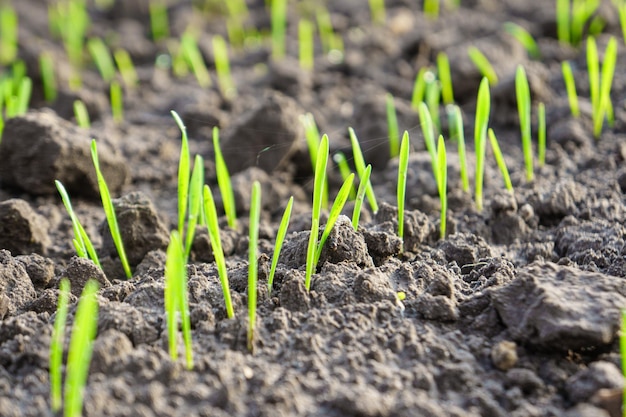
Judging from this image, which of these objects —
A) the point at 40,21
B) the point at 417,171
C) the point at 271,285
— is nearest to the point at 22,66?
the point at 40,21

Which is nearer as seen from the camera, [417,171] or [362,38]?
[417,171]

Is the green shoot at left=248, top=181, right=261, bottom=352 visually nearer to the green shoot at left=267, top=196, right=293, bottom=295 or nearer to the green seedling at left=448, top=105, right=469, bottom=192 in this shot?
the green shoot at left=267, top=196, right=293, bottom=295

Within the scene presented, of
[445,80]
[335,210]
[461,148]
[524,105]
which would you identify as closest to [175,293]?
[335,210]

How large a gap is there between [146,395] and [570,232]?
111cm

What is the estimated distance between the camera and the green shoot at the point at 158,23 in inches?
153

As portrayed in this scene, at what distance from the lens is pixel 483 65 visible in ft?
9.05

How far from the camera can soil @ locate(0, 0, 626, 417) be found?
1.24 metres

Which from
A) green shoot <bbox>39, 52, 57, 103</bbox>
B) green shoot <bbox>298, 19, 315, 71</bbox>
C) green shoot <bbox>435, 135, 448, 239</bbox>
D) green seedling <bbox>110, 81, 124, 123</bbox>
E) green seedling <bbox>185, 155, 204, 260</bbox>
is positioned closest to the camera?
green seedling <bbox>185, 155, 204, 260</bbox>

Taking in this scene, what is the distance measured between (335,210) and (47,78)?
198 centimetres

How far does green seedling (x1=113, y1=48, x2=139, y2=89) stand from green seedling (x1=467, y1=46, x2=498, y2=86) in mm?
1526

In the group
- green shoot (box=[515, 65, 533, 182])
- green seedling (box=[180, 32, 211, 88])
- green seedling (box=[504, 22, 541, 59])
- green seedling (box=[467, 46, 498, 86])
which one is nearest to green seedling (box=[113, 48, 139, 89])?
green seedling (box=[180, 32, 211, 88])

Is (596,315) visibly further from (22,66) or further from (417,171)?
(22,66)

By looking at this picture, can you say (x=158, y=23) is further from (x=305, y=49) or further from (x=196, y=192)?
(x=196, y=192)

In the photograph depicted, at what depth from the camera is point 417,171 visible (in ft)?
7.16
